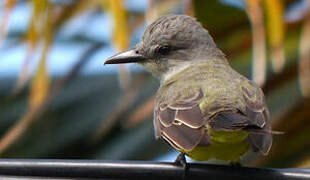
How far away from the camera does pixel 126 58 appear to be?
15.5 feet

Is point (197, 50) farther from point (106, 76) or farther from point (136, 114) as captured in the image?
point (106, 76)

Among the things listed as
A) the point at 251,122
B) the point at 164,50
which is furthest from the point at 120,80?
the point at 251,122

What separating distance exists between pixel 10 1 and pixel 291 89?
2.20 meters

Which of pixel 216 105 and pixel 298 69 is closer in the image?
pixel 216 105

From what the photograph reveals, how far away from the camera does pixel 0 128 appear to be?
6039 millimetres

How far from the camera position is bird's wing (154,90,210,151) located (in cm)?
332

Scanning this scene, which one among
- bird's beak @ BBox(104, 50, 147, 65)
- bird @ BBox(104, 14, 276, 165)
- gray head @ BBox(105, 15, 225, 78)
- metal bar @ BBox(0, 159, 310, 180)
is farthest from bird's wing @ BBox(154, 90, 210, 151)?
gray head @ BBox(105, 15, 225, 78)

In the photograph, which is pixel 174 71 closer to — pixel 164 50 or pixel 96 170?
pixel 164 50

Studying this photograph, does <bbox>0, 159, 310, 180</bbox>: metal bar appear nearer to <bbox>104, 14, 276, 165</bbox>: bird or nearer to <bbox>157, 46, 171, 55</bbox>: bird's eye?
<bbox>104, 14, 276, 165</bbox>: bird

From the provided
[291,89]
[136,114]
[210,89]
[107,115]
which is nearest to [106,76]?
[107,115]

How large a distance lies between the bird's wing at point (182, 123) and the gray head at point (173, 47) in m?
0.78

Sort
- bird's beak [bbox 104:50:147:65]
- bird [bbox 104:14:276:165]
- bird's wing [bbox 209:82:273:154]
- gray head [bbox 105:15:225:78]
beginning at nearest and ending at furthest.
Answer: bird's wing [bbox 209:82:273:154] < bird [bbox 104:14:276:165] < bird's beak [bbox 104:50:147:65] < gray head [bbox 105:15:225:78]

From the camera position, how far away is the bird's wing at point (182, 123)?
131 inches

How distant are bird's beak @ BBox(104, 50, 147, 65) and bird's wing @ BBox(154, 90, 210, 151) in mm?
649
